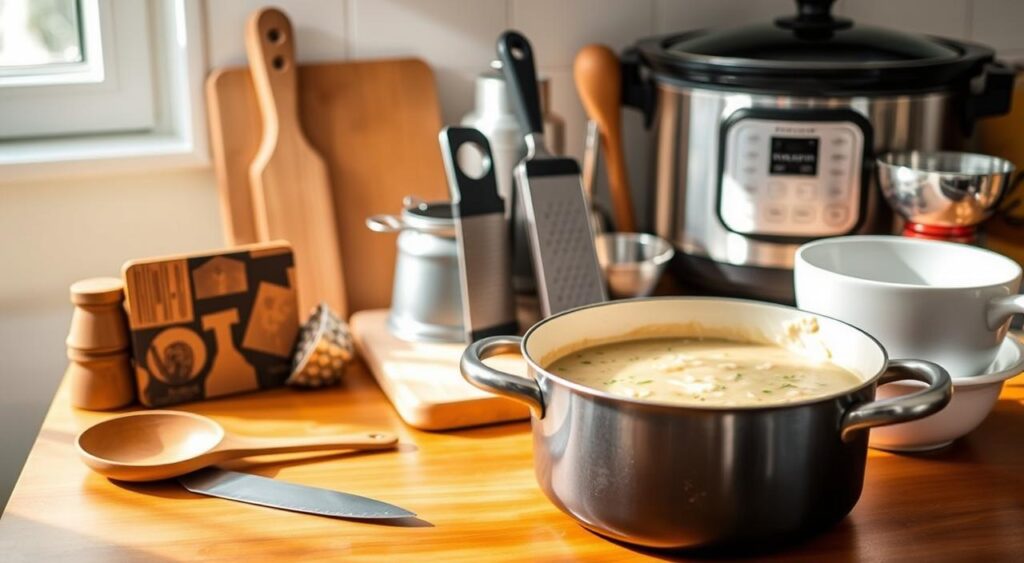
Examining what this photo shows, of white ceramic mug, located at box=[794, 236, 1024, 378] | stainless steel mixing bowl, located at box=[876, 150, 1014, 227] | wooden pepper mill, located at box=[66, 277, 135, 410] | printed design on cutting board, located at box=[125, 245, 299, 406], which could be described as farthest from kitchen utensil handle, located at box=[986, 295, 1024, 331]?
wooden pepper mill, located at box=[66, 277, 135, 410]

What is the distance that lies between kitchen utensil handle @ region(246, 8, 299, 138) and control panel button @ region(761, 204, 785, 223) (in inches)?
19.4

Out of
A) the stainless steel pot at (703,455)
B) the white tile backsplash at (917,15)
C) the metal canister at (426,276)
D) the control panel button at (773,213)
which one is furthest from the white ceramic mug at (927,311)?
the white tile backsplash at (917,15)

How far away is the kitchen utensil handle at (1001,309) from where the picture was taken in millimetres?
896

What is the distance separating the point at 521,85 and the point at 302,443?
41cm

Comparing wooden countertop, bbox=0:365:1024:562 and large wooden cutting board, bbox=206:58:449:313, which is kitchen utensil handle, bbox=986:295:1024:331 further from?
large wooden cutting board, bbox=206:58:449:313

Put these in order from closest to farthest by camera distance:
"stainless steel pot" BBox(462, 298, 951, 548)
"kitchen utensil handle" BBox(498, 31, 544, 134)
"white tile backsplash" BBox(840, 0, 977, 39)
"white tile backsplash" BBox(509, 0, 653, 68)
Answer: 1. "stainless steel pot" BBox(462, 298, 951, 548)
2. "kitchen utensil handle" BBox(498, 31, 544, 134)
3. "white tile backsplash" BBox(509, 0, 653, 68)
4. "white tile backsplash" BBox(840, 0, 977, 39)

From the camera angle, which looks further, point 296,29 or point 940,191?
point 296,29

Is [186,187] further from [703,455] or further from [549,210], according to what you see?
[703,455]

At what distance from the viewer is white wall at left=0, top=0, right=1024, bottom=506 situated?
4.00 feet

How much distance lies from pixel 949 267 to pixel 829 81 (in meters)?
0.22

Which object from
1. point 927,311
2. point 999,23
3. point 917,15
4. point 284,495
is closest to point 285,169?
point 284,495

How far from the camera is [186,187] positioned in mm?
1263

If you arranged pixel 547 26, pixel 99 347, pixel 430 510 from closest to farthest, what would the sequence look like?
pixel 430 510
pixel 99 347
pixel 547 26

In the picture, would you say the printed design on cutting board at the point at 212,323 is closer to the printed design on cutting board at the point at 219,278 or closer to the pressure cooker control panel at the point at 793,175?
the printed design on cutting board at the point at 219,278
